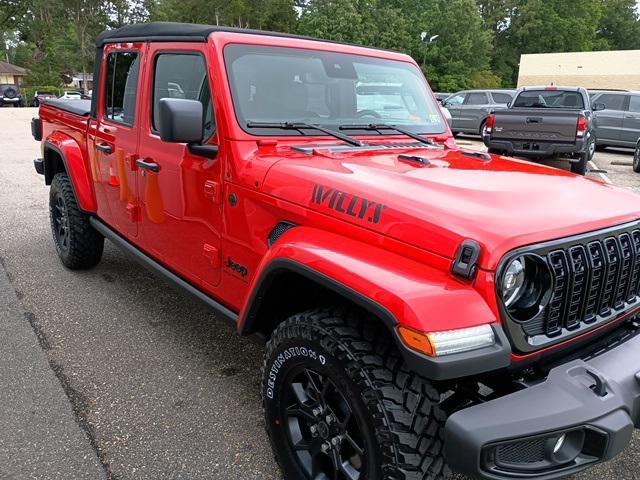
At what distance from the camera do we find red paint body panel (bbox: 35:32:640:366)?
70.1 inches

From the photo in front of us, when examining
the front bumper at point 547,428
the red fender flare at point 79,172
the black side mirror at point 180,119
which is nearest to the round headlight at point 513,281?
the front bumper at point 547,428

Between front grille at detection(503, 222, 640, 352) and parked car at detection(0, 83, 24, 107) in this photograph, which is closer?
front grille at detection(503, 222, 640, 352)

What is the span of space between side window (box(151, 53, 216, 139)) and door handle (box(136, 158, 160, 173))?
21cm

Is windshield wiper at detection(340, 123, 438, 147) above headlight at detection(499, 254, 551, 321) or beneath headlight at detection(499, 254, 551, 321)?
above

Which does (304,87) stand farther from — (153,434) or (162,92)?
(153,434)

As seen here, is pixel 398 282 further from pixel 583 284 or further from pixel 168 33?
pixel 168 33

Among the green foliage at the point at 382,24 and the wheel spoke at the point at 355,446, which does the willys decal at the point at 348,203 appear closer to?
the wheel spoke at the point at 355,446

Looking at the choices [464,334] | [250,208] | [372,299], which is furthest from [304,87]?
[464,334]

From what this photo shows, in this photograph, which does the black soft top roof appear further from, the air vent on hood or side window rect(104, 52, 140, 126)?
the air vent on hood

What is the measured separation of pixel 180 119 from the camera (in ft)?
8.16

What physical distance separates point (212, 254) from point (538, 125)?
8.98m

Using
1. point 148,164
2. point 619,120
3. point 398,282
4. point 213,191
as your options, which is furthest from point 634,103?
point 398,282

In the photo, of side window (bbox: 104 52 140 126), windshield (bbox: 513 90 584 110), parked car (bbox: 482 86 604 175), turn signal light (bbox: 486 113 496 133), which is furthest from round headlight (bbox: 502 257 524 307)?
windshield (bbox: 513 90 584 110)

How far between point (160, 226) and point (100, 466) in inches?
55.2
